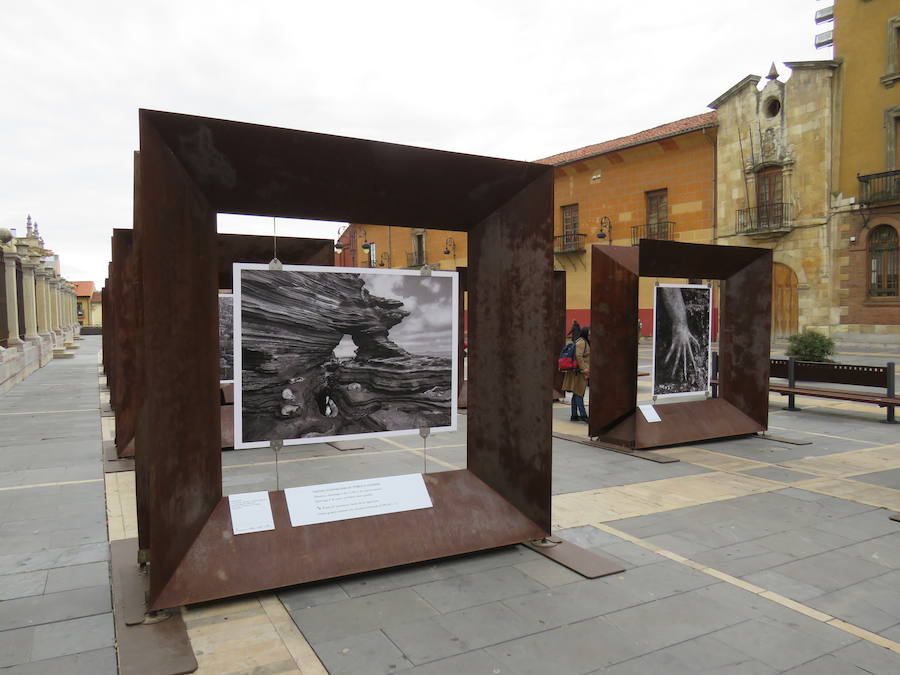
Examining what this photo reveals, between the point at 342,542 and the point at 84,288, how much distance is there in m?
96.0

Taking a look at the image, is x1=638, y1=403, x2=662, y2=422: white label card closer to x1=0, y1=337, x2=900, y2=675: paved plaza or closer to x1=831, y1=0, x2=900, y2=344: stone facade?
x1=0, y1=337, x2=900, y2=675: paved plaza

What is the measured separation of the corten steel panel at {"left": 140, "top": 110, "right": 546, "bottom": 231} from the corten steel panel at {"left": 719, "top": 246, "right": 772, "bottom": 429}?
5.10m

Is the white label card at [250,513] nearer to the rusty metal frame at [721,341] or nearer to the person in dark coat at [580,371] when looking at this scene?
the rusty metal frame at [721,341]

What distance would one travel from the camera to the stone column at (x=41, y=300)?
966 inches

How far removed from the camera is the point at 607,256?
7.42m

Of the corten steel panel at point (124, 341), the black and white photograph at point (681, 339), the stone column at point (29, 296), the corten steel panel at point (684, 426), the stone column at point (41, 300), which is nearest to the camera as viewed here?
the corten steel panel at point (124, 341)

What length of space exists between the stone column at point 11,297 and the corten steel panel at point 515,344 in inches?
670

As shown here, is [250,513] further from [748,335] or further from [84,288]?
[84,288]

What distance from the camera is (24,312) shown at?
68.9ft

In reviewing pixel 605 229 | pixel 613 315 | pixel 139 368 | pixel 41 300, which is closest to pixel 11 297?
pixel 41 300

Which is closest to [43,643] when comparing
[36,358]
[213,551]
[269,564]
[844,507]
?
[213,551]

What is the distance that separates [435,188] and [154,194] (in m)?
1.59

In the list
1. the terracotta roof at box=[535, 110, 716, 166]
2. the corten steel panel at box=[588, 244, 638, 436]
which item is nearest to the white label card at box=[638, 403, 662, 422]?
the corten steel panel at box=[588, 244, 638, 436]

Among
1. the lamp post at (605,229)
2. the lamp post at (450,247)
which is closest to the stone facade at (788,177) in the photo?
the lamp post at (605,229)
